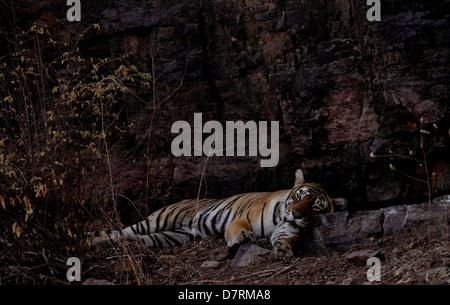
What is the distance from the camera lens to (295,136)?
6.02 meters

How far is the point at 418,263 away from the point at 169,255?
2502 mm

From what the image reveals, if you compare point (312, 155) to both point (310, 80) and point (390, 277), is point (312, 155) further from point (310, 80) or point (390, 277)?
point (390, 277)

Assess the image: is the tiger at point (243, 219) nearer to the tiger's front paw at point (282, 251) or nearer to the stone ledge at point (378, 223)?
the tiger's front paw at point (282, 251)

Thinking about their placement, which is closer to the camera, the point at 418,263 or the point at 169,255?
the point at 418,263

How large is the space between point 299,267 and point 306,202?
42.1 inches

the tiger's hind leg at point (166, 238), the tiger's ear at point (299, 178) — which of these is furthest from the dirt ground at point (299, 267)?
the tiger's ear at point (299, 178)

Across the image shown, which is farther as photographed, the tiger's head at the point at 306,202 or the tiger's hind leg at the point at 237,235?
the tiger's head at the point at 306,202

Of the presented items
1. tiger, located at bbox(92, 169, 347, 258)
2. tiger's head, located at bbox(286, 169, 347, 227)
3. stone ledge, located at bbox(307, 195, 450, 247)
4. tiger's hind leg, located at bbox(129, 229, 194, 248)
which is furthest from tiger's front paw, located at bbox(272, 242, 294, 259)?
tiger's hind leg, located at bbox(129, 229, 194, 248)

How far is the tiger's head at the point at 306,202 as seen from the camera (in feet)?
17.7

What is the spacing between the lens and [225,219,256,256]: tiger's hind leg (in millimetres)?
5247

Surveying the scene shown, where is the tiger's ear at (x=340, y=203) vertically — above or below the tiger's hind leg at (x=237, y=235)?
above

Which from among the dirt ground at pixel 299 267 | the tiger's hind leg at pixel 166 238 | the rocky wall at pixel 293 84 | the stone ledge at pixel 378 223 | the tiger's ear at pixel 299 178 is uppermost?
the rocky wall at pixel 293 84

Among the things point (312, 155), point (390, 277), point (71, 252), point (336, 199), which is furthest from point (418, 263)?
point (71, 252)

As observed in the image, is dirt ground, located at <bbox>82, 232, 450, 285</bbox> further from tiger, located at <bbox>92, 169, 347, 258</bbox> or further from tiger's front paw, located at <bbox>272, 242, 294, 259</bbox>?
tiger, located at <bbox>92, 169, 347, 258</bbox>
